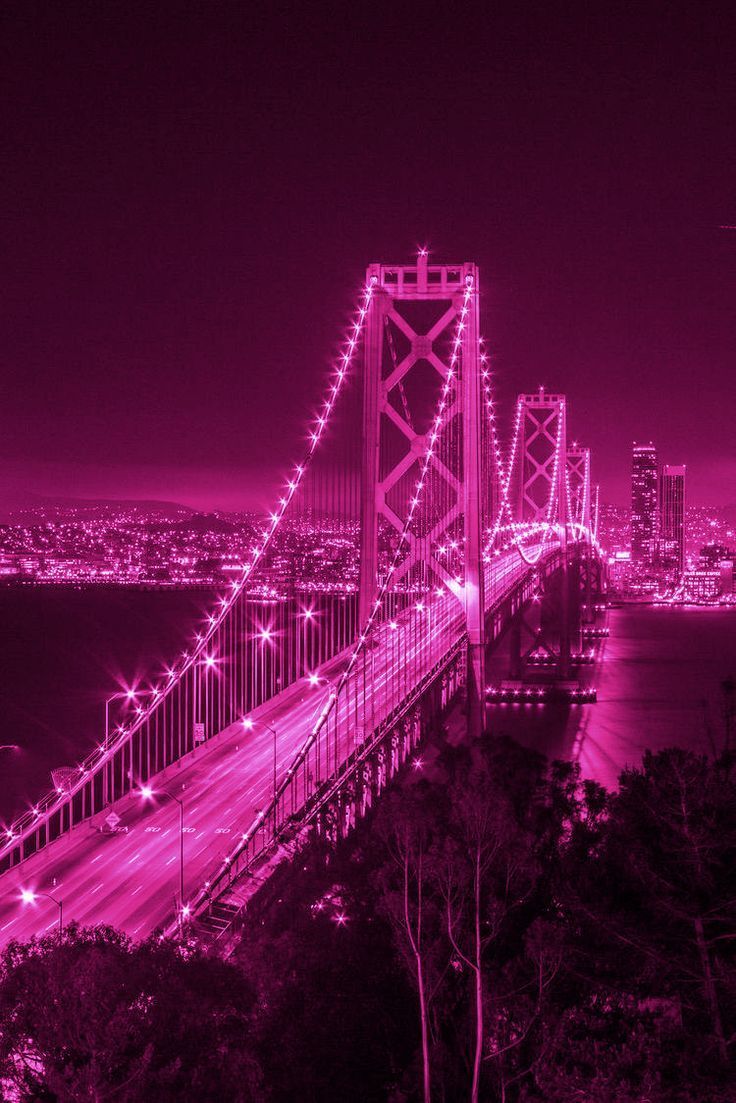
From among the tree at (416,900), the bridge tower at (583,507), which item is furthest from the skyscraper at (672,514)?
the tree at (416,900)

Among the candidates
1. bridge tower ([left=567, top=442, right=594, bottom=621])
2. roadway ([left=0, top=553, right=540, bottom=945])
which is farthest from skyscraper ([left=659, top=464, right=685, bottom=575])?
roadway ([left=0, top=553, right=540, bottom=945])

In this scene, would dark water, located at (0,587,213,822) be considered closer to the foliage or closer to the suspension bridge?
the suspension bridge

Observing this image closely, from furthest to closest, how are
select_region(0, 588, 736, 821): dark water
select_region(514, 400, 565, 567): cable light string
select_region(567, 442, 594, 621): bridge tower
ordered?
select_region(567, 442, 594, 621): bridge tower
select_region(514, 400, 565, 567): cable light string
select_region(0, 588, 736, 821): dark water

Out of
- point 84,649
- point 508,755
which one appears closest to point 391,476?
point 508,755

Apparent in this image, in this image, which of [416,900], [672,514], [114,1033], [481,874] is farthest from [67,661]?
[672,514]

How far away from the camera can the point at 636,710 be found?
84.0 feet

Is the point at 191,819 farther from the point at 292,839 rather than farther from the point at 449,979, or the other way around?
the point at 449,979

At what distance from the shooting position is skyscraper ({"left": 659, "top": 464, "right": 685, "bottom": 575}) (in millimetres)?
123694

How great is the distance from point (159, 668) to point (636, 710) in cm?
1451

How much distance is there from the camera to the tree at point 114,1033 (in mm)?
4723

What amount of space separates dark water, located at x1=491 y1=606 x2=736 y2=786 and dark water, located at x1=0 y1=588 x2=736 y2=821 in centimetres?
4

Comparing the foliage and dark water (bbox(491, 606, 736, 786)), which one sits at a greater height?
the foliage

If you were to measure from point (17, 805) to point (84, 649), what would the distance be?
21.2 m

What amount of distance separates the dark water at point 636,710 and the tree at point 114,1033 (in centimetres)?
543
